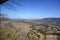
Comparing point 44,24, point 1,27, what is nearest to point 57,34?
point 44,24

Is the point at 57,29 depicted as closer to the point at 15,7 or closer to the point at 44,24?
the point at 44,24

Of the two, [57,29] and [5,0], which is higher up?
[5,0]

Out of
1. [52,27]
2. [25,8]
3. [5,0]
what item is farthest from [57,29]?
[5,0]

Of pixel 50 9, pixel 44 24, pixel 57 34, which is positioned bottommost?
pixel 57 34

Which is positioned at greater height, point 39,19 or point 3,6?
point 3,6

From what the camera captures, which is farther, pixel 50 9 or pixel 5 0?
pixel 50 9

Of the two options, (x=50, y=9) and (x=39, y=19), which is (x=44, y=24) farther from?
(x=50, y=9)

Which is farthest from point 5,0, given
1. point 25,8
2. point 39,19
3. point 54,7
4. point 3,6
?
point 54,7

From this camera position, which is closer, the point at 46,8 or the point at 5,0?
the point at 5,0
